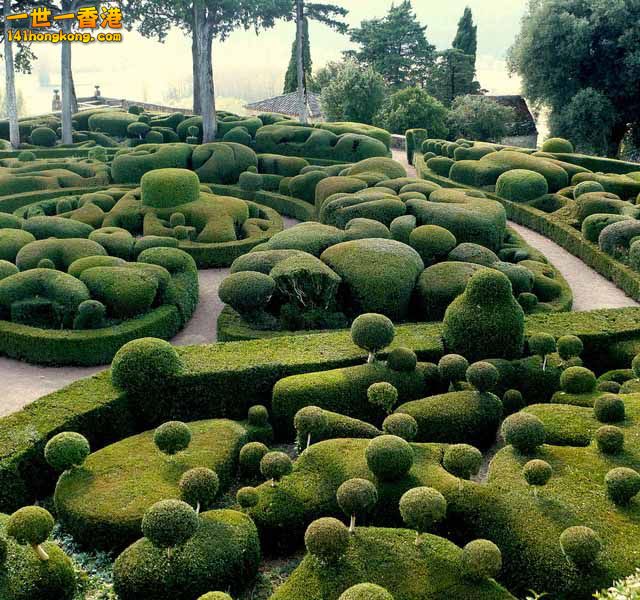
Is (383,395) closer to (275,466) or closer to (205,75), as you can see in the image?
(275,466)

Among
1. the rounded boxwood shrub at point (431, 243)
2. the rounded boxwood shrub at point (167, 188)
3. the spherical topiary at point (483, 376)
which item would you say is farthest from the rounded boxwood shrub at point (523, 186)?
the spherical topiary at point (483, 376)

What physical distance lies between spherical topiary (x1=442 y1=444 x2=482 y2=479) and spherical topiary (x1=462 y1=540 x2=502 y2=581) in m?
1.77

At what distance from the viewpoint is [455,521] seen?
9.96 meters

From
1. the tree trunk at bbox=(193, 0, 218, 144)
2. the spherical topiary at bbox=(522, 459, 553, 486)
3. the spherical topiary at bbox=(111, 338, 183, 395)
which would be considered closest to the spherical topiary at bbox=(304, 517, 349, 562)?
the spherical topiary at bbox=(522, 459, 553, 486)

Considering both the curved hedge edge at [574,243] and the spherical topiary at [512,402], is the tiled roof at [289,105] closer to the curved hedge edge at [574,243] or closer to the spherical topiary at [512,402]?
the curved hedge edge at [574,243]

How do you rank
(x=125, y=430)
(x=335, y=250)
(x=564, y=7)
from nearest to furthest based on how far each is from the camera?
(x=125, y=430) → (x=335, y=250) → (x=564, y=7)

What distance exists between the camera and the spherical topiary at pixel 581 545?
8.44m

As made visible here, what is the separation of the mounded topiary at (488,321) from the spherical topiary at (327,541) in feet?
21.6

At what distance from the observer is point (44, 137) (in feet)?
144

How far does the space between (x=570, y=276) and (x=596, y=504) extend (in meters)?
13.9

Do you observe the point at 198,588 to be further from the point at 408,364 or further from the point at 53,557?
the point at 408,364

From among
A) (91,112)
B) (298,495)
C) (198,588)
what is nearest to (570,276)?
(298,495)

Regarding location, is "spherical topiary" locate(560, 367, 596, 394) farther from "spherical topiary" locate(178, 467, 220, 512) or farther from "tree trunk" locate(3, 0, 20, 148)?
"tree trunk" locate(3, 0, 20, 148)

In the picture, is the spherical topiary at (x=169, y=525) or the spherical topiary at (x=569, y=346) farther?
the spherical topiary at (x=569, y=346)
